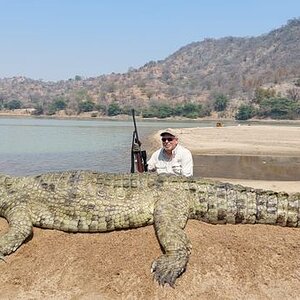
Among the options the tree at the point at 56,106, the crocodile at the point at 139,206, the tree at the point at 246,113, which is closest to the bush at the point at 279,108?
the tree at the point at 246,113

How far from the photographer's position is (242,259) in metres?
5.90

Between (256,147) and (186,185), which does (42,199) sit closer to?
(186,185)

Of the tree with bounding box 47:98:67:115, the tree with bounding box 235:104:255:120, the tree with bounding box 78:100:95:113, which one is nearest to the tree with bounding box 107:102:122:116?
the tree with bounding box 78:100:95:113

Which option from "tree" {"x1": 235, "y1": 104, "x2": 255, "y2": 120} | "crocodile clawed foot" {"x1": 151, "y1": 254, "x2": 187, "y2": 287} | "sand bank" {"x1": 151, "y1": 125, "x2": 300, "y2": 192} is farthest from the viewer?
"tree" {"x1": 235, "y1": 104, "x2": 255, "y2": 120}

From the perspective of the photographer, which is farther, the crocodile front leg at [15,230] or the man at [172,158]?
the man at [172,158]

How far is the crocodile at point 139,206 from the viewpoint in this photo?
6398 millimetres

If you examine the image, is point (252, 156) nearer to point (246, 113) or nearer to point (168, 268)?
point (168, 268)

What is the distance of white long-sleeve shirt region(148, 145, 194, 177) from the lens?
315 inches

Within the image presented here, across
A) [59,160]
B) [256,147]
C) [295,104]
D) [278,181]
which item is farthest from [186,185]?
[295,104]

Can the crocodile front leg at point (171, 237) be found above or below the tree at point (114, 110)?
above

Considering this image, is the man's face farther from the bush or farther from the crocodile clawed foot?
the bush

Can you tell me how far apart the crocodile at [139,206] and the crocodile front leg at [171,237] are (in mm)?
12

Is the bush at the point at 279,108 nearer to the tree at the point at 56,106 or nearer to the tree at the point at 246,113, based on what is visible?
the tree at the point at 246,113

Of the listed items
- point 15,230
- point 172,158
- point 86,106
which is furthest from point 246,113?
point 15,230
